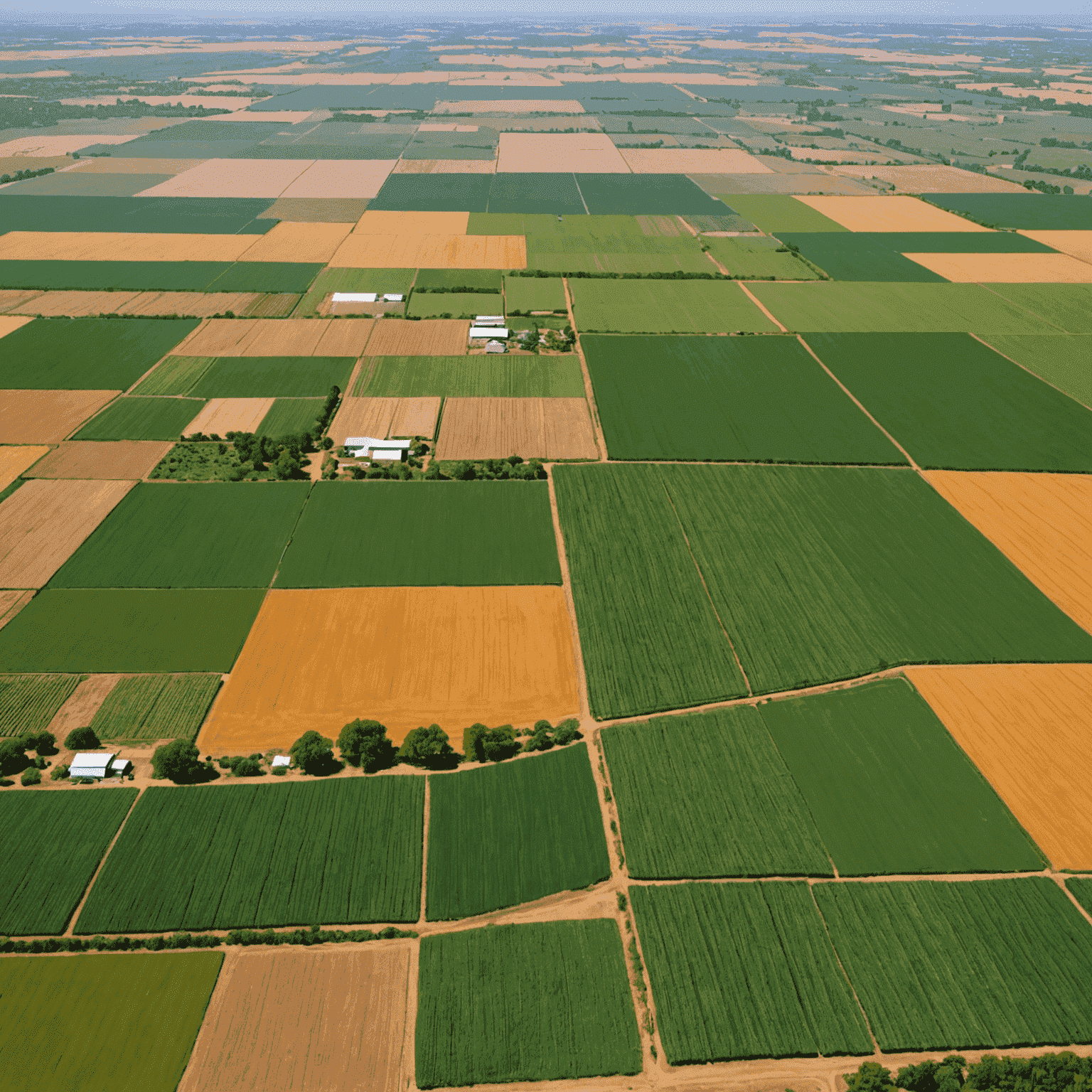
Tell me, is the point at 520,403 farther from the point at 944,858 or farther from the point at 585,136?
the point at 585,136

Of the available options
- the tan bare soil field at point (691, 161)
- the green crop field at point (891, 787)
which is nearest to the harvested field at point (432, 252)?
the tan bare soil field at point (691, 161)

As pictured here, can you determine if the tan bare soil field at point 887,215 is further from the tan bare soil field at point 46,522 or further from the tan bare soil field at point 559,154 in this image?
the tan bare soil field at point 46,522

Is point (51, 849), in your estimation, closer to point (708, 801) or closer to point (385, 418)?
point (708, 801)

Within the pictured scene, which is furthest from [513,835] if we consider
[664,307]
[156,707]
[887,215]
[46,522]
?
[887,215]

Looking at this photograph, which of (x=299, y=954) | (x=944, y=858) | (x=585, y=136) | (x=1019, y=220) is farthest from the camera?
(x=585, y=136)

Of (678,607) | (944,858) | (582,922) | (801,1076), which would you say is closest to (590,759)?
(582,922)

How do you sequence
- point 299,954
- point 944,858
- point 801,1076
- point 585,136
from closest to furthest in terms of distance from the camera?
point 801,1076, point 299,954, point 944,858, point 585,136
